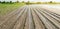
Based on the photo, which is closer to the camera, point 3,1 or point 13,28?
point 13,28

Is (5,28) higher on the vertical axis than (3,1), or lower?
higher

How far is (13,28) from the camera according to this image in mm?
8133

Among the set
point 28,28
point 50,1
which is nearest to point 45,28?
point 28,28

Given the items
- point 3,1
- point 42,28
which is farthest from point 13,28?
point 3,1

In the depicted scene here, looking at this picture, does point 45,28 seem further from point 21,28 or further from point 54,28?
point 21,28

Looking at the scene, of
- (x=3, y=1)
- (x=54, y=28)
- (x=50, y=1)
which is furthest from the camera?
(x=50, y=1)

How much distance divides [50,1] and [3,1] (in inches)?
1597

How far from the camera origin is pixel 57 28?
792cm

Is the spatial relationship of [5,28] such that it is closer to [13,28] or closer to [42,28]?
[13,28]

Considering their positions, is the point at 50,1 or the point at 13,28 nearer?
the point at 13,28

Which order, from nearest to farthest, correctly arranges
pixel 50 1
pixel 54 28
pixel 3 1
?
pixel 54 28, pixel 3 1, pixel 50 1

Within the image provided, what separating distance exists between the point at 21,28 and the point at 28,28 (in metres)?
0.36

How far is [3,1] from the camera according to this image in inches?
1930

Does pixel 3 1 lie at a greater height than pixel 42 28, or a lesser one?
lesser
